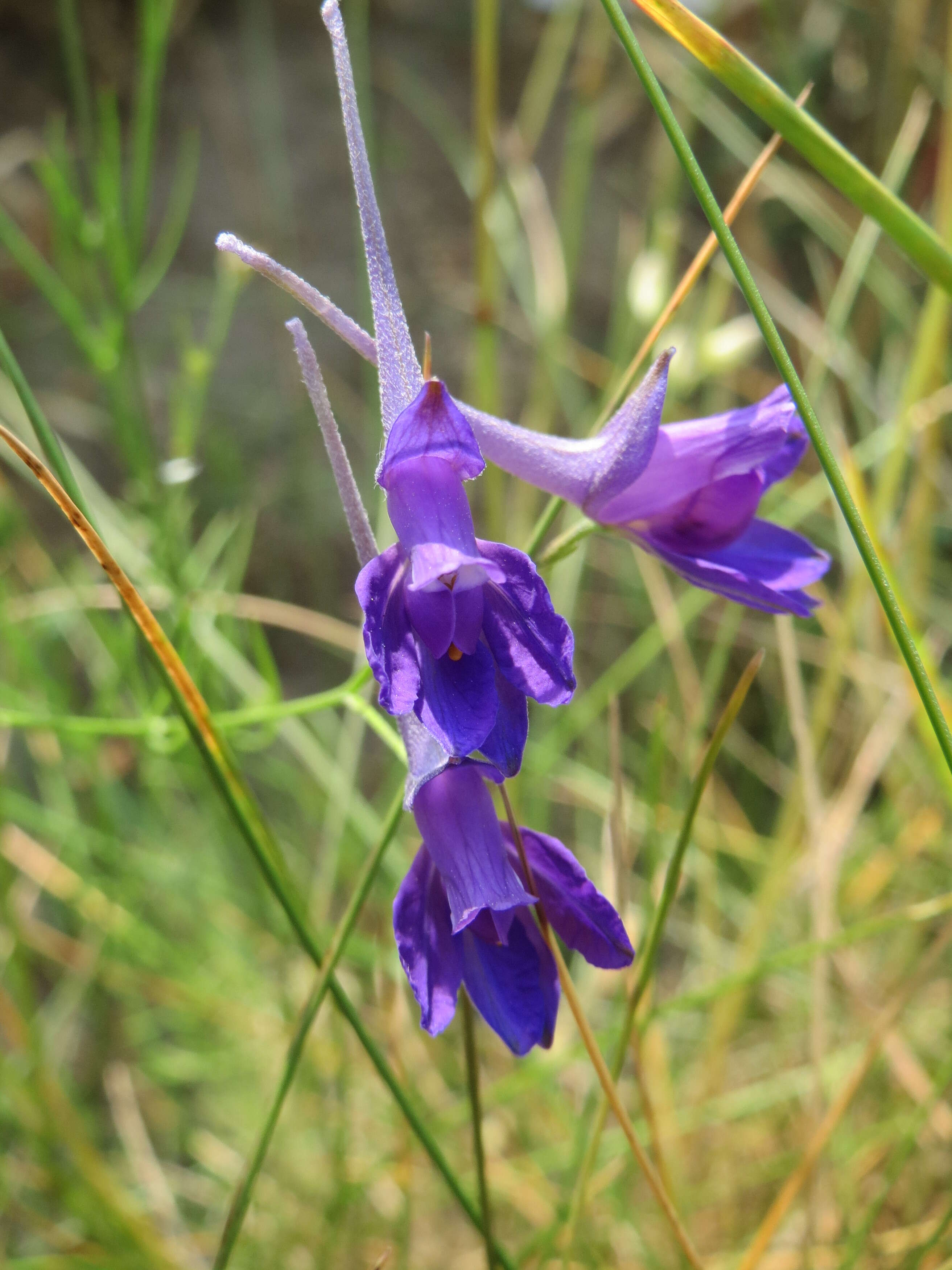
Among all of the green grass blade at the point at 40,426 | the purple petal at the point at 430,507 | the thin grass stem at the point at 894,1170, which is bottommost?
the thin grass stem at the point at 894,1170

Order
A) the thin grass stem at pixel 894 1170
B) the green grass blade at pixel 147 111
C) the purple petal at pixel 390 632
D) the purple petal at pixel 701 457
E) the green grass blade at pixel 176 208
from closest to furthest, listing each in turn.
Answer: the purple petal at pixel 390 632
the purple petal at pixel 701 457
the thin grass stem at pixel 894 1170
the green grass blade at pixel 147 111
the green grass blade at pixel 176 208

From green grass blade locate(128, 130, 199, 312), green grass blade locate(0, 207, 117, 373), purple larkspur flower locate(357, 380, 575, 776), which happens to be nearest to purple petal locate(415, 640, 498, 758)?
purple larkspur flower locate(357, 380, 575, 776)

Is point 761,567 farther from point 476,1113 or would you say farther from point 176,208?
point 176,208

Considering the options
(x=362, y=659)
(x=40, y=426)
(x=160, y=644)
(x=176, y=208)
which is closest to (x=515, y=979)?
(x=160, y=644)

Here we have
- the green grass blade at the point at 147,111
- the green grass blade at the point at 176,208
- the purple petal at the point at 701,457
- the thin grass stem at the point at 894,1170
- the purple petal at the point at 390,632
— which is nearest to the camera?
the purple petal at the point at 390,632

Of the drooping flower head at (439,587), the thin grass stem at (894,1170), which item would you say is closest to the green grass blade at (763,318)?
the drooping flower head at (439,587)

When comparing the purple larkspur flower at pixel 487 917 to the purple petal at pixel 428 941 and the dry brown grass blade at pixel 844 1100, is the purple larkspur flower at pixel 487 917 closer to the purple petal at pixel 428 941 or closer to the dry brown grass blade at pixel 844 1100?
the purple petal at pixel 428 941

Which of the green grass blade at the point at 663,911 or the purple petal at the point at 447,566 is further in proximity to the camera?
the green grass blade at the point at 663,911
